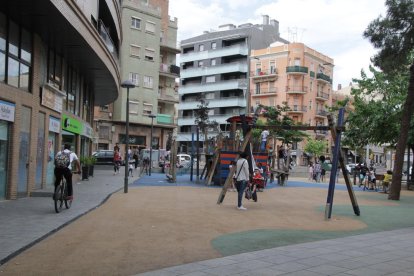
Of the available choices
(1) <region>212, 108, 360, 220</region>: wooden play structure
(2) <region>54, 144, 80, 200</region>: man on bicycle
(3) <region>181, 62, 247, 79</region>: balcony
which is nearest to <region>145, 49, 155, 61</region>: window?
(3) <region>181, 62, 247, 79</region>: balcony

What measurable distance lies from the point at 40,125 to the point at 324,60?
230ft

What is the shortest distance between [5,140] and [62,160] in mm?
2355

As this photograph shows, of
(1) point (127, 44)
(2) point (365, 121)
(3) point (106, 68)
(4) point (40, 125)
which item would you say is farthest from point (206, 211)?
(1) point (127, 44)

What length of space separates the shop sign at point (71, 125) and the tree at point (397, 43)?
1290cm

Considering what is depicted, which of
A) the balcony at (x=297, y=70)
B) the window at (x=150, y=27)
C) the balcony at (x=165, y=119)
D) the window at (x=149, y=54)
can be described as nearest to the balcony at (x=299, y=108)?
the balcony at (x=297, y=70)

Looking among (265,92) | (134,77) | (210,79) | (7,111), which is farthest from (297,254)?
(210,79)

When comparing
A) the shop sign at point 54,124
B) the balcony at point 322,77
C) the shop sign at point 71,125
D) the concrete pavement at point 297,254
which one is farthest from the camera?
the balcony at point 322,77

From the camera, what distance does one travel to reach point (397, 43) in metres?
20.0

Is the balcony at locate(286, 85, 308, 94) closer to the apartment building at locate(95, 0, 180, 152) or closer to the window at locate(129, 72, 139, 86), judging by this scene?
the apartment building at locate(95, 0, 180, 152)

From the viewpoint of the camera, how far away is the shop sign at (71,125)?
63.6 ft

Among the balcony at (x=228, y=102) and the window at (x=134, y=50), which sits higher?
the window at (x=134, y=50)

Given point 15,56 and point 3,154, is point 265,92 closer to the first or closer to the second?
point 15,56

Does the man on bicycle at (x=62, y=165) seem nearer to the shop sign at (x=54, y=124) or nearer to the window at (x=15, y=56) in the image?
the window at (x=15, y=56)

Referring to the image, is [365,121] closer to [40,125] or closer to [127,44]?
[40,125]
